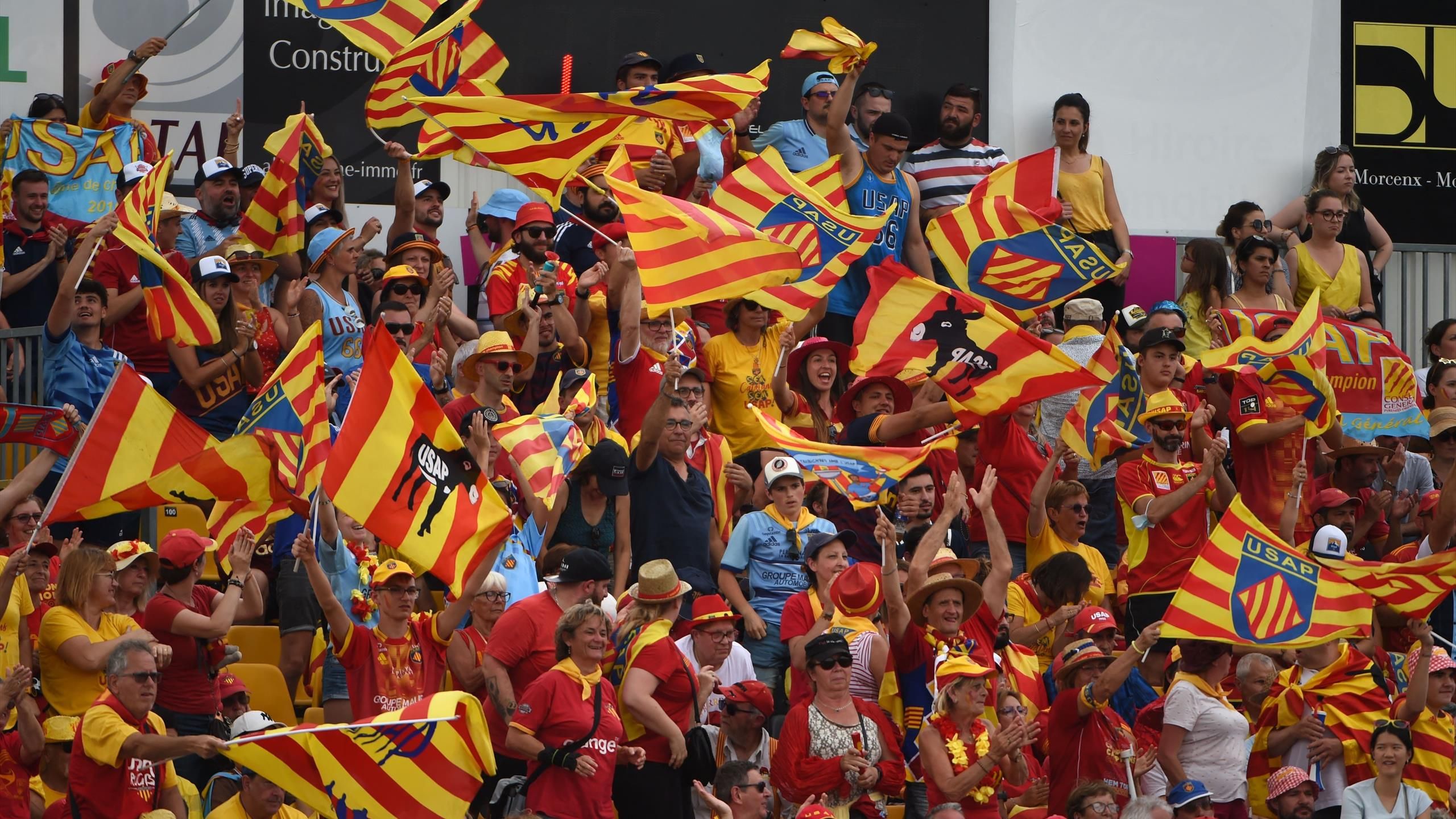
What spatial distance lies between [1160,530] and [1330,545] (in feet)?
3.22

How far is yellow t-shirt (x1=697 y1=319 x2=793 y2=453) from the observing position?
1384cm

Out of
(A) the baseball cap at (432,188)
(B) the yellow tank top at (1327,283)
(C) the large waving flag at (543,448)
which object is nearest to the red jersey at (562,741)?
(C) the large waving flag at (543,448)

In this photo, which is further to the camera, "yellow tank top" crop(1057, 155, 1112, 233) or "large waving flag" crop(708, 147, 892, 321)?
"yellow tank top" crop(1057, 155, 1112, 233)

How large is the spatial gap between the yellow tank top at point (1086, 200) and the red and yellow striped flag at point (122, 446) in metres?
7.70

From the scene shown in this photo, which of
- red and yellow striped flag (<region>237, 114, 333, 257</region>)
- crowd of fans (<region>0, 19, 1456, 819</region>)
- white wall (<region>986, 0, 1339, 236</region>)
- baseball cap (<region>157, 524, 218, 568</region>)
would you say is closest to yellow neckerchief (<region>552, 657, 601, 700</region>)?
crowd of fans (<region>0, 19, 1456, 819</region>)

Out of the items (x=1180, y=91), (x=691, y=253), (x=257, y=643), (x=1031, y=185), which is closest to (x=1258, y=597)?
(x=691, y=253)

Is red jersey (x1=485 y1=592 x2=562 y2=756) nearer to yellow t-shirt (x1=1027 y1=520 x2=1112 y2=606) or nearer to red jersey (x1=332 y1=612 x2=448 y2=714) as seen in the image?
red jersey (x1=332 y1=612 x2=448 y2=714)

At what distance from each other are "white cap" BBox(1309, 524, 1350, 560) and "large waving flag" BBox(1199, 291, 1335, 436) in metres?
1.85

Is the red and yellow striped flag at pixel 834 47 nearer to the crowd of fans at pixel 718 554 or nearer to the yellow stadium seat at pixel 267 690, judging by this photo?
the crowd of fans at pixel 718 554

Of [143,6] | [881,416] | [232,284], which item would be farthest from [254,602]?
[143,6]

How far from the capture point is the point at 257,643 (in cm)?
1193

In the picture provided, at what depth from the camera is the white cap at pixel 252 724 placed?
32.0 ft

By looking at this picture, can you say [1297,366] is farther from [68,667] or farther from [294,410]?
[68,667]

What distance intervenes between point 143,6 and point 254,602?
267 inches
